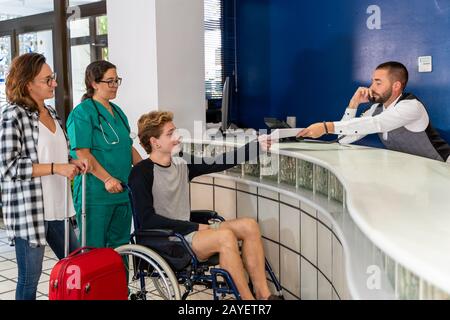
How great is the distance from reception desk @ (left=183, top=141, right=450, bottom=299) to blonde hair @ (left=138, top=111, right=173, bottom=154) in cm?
44

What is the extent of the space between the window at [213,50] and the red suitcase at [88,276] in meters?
2.80

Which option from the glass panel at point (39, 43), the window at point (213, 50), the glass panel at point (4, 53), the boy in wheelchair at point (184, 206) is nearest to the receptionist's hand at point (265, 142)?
the boy in wheelchair at point (184, 206)

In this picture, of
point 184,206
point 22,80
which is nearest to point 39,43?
point 22,80

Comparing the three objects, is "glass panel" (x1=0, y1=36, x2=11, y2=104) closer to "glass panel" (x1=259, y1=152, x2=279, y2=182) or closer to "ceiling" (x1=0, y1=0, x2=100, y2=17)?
"ceiling" (x1=0, y1=0, x2=100, y2=17)

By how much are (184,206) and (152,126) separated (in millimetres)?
426

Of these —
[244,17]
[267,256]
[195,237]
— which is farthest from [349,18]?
[195,237]

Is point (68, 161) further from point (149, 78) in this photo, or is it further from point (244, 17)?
point (244, 17)

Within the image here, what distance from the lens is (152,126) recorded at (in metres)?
2.63

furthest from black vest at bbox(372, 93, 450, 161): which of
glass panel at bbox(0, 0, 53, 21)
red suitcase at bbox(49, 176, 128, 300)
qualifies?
glass panel at bbox(0, 0, 53, 21)

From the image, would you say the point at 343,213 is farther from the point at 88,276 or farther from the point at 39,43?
the point at 39,43

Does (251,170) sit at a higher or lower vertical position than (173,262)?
higher

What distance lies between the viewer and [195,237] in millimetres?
2426

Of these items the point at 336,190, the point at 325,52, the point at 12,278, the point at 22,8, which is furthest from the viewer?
the point at 22,8

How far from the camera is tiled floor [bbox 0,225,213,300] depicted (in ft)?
10.6
